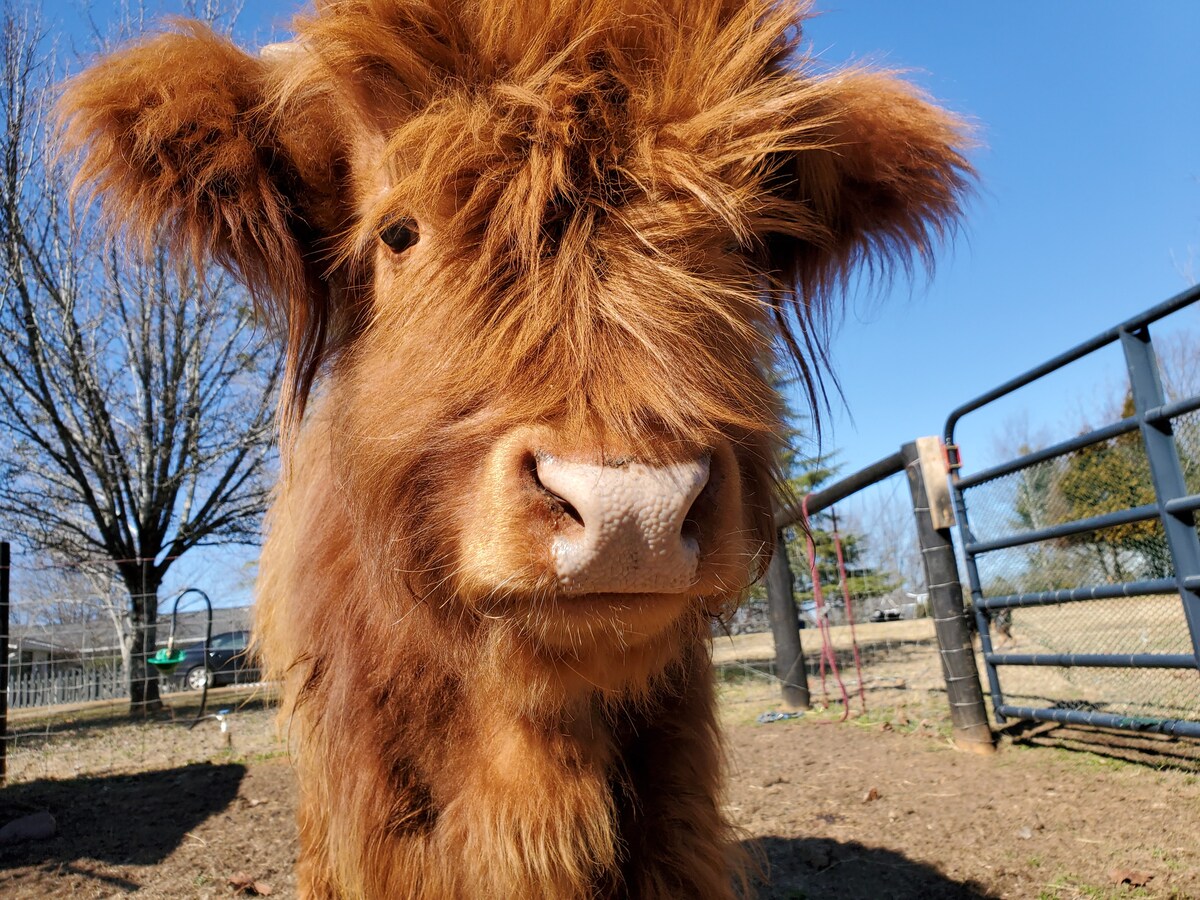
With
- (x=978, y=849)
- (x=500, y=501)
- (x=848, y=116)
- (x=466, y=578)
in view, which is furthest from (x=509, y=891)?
(x=978, y=849)

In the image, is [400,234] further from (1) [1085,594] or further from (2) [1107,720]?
(2) [1107,720]

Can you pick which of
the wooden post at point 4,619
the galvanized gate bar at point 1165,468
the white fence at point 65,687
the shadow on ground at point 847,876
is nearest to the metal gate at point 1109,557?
the galvanized gate bar at point 1165,468

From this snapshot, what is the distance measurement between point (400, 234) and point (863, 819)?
3.33 m

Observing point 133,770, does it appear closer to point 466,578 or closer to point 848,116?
point 466,578

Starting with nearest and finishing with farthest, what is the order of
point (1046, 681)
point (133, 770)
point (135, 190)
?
point (135, 190), point (1046, 681), point (133, 770)

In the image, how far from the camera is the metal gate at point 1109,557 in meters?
3.44

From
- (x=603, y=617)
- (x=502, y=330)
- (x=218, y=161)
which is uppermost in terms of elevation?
(x=218, y=161)

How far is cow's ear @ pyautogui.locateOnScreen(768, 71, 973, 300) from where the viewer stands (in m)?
2.03

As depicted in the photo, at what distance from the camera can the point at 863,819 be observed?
3674mm

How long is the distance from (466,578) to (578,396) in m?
0.34

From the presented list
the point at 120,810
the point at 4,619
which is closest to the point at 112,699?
the point at 4,619

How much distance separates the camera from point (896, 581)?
6727 mm

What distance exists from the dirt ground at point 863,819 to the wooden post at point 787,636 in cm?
78

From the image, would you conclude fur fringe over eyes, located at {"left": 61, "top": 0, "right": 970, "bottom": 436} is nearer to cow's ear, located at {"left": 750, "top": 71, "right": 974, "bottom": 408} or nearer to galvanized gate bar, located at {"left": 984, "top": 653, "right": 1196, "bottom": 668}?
cow's ear, located at {"left": 750, "top": 71, "right": 974, "bottom": 408}
